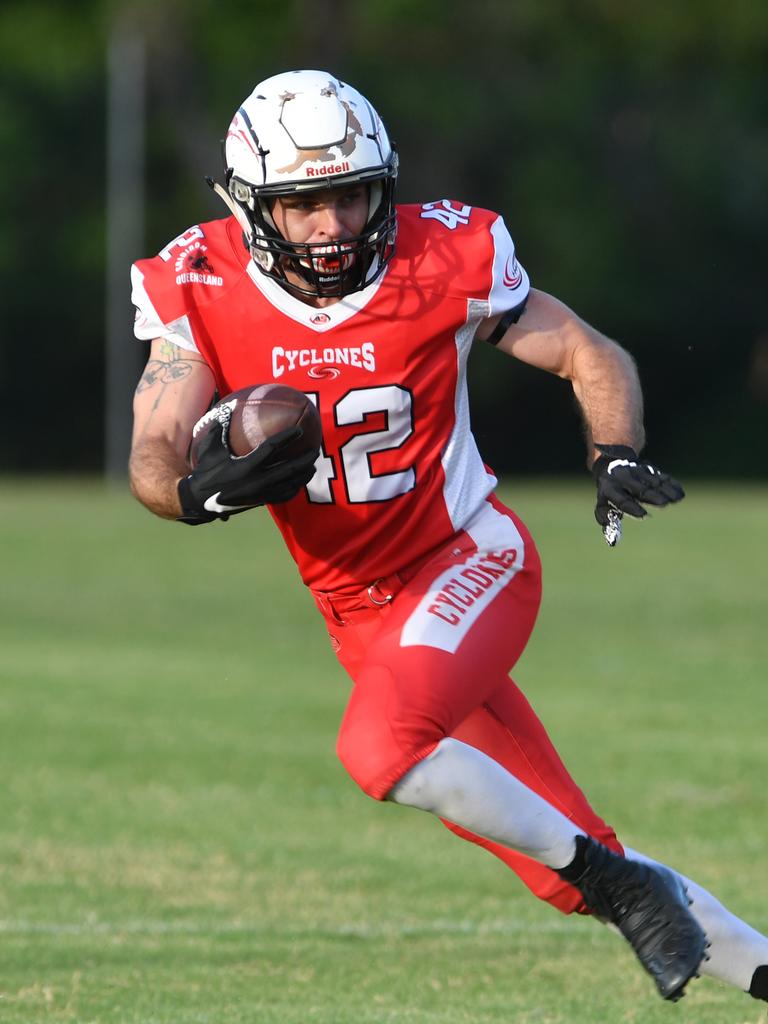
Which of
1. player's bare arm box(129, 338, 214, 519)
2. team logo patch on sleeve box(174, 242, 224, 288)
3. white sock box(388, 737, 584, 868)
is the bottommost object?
white sock box(388, 737, 584, 868)

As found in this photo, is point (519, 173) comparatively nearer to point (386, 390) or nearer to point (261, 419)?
point (386, 390)

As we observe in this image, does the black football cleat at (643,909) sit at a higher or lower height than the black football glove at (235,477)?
lower

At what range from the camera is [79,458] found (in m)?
41.2

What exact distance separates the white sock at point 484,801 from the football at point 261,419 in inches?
29.7

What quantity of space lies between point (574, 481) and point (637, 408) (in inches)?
1285

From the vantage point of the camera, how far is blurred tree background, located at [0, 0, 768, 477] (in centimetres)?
3925

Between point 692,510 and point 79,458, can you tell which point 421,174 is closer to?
point 79,458

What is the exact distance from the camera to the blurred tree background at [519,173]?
39250mm

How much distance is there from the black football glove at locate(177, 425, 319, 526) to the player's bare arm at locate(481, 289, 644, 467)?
0.81 meters

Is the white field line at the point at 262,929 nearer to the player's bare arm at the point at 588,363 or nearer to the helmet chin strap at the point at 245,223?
the player's bare arm at the point at 588,363

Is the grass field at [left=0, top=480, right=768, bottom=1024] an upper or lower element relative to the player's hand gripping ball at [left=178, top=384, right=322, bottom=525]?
lower

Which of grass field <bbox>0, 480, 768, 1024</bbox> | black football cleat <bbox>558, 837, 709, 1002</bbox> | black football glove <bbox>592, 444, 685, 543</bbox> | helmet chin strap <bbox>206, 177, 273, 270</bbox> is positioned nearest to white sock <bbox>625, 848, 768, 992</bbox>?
black football cleat <bbox>558, 837, 709, 1002</bbox>

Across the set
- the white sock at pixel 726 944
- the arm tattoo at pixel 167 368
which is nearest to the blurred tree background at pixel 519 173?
the arm tattoo at pixel 167 368

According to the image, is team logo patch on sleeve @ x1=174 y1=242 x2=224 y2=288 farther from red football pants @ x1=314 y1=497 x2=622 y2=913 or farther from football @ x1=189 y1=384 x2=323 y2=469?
red football pants @ x1=314 y1=497 x2=622 y2=913
